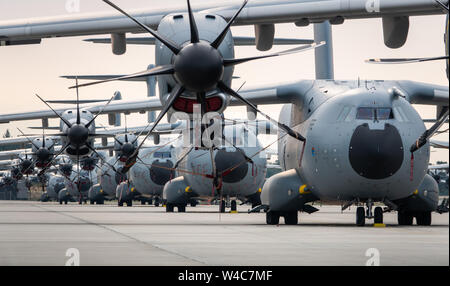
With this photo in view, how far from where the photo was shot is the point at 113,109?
24.8 meters

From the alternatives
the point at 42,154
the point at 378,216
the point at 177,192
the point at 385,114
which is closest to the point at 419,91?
the point at 385,114

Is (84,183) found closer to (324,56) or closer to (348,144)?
(324,56)

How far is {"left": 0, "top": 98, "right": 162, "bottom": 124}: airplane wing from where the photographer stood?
23609mm

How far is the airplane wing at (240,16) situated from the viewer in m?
12.8

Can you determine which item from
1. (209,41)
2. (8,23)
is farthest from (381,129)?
(8,23)

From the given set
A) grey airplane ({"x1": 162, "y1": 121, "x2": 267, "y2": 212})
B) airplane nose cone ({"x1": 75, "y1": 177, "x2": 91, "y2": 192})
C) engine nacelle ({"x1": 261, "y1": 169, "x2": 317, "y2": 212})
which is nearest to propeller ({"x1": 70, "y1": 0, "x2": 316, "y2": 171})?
engine nacelle ({"x1": 261, "y1": 169, "x2": 317, "y2": 212})

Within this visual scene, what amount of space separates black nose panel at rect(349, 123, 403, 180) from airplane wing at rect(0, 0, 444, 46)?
3866 millimetres

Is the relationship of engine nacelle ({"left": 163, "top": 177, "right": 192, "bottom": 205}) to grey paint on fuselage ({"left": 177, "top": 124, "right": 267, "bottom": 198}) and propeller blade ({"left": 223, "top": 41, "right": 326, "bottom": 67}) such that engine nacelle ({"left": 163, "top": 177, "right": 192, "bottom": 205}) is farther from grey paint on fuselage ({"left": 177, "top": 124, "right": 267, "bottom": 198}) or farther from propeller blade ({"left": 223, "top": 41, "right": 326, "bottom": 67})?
propeller blade ({"left": 223, "top": 41, "right": 326, "bottom": 67})

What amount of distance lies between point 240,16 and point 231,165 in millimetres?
14880

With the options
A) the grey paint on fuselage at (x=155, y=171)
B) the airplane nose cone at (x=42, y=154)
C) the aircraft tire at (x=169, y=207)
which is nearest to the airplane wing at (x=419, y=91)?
the aircraft tire at (x=169, y=207)

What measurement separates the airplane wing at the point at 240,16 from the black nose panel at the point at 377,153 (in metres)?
3.87

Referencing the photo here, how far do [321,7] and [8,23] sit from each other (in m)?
5.53

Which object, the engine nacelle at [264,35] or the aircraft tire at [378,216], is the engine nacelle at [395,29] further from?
the aircraft tire at [378,216]
